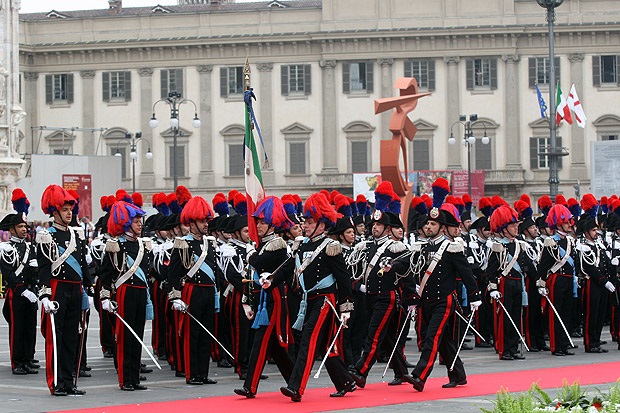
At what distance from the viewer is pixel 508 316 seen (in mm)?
18562

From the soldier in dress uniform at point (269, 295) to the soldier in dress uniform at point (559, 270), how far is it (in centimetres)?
628

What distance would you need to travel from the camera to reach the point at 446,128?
69500mm

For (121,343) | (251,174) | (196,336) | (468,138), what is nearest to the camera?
(121,343)

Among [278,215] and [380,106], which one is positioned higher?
[380,106]

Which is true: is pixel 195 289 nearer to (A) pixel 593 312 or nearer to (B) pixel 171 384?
(B) pixel 171 384

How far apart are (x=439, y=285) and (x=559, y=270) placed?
525 centimetres

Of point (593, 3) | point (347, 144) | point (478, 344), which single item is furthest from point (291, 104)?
point (478, 344)

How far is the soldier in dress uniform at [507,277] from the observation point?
18.6 metres

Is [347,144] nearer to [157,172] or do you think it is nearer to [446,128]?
[446,128]

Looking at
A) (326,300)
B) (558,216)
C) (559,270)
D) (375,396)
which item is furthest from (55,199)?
(558,216)

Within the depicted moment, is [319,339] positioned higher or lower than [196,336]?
higher

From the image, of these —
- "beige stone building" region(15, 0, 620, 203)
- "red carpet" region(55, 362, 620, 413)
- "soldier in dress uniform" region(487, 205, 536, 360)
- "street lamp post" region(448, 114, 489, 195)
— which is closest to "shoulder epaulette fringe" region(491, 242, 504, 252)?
"soldier in dress uniform" region(487, 205, 536, 360)

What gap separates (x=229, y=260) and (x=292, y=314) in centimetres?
172

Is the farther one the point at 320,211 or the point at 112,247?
the point at 112,247
